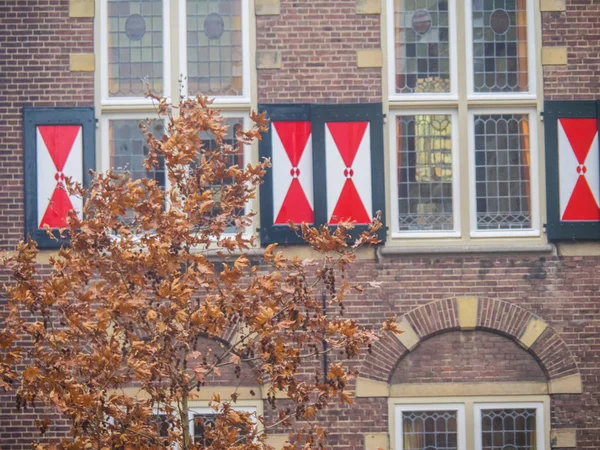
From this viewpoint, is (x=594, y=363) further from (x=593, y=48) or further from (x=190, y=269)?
(x=190, y=269)

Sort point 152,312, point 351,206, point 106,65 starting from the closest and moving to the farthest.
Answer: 1. point 152,312
2. point 351,206
3. point 106,65

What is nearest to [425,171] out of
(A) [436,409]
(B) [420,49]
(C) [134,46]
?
(B) [420,49]

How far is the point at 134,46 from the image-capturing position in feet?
38.9

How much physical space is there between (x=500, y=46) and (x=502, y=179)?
148 centimetres

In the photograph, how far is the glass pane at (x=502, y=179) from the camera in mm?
11820

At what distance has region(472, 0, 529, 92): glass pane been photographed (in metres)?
11.9

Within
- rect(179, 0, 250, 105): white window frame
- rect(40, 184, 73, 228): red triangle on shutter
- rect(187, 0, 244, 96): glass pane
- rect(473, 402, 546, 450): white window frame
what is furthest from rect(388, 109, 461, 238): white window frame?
rect(40, 184, 73, 228): red triangle on shutter

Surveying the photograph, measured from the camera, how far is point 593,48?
11820 millimetres

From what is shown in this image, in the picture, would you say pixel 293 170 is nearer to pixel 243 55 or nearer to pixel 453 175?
pixel 243 55

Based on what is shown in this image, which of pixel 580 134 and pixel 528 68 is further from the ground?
pixel 528 68

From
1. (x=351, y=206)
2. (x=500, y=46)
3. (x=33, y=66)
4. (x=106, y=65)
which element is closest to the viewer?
(x=351, y=206)

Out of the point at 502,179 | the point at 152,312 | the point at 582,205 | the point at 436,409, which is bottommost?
the point at 436,409

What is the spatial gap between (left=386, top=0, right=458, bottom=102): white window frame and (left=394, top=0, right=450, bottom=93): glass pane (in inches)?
2.0

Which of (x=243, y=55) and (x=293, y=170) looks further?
(x=243, y=55)
